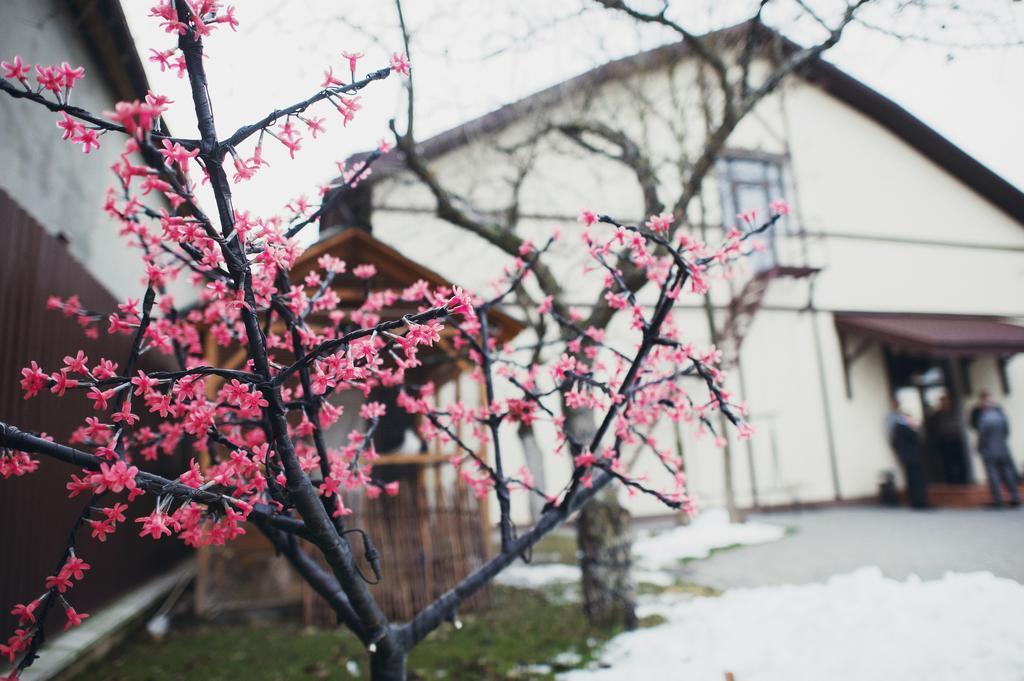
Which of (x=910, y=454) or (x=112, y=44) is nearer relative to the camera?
(x=112, y=44)

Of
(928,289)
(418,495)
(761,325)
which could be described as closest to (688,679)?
(418,495)

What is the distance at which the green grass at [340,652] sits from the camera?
3953mm

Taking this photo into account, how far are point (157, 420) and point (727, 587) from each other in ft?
20.3

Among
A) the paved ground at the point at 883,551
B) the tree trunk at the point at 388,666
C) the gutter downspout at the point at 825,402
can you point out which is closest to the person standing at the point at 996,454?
the paved ground at the point at 883,551

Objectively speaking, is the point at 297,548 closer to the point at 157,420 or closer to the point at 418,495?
the point at 418,495

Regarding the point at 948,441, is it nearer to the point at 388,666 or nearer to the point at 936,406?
the point at 936,406

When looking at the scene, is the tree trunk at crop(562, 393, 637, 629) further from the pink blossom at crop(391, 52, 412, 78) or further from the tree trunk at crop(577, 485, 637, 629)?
the pink blossom at crop(391, 52, 412, 78)

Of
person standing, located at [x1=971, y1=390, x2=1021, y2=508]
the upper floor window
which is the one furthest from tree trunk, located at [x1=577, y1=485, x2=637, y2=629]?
the upper floor window

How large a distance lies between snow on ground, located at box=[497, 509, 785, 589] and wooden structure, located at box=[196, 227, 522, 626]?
1.23 metres

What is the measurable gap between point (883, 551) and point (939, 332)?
686cm

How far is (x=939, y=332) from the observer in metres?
11.5

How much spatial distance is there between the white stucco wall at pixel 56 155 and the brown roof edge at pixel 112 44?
4.5 inches

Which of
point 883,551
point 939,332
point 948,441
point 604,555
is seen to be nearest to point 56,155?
point 604,555

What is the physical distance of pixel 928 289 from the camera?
13.1 metres
